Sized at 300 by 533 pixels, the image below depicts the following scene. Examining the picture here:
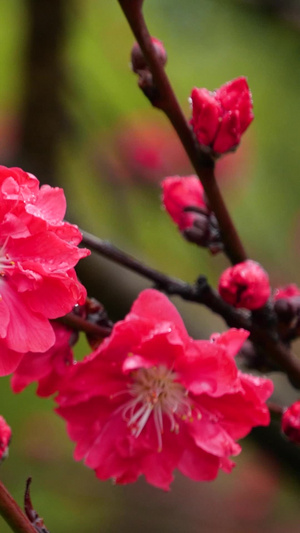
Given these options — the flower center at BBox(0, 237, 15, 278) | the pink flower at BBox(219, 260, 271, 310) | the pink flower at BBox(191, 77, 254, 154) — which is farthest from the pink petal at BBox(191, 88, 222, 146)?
the flower center at BBox(0, 237, 15, 278)

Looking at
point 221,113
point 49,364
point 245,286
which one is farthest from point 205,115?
point 49,364

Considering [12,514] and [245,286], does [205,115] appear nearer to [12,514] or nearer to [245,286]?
[245,286]

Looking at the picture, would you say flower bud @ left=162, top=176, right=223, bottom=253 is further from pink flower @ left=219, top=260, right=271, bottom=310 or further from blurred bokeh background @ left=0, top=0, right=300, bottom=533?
blurred bokeh background @ left=0, top=0, right=300, bottom=533

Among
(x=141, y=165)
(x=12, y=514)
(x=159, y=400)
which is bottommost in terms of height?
(x=141, y=165)

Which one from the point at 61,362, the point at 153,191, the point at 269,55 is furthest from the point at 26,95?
the point at 61,362

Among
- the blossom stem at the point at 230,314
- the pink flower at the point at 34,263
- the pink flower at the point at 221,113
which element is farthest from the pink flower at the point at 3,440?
the pink flower at the point at 221,113

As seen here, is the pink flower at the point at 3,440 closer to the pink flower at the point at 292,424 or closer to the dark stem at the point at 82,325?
the dark stem at the point at 82,325
